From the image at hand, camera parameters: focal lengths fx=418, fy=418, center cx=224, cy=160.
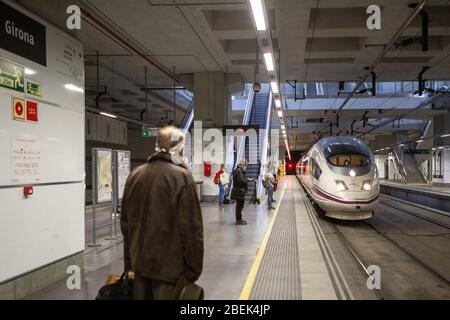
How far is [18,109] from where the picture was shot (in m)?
4.93

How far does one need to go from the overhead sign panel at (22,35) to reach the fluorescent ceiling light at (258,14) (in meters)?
3.06

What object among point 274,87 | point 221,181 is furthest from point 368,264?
point 221,181

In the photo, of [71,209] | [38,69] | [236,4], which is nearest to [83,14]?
[236,4]

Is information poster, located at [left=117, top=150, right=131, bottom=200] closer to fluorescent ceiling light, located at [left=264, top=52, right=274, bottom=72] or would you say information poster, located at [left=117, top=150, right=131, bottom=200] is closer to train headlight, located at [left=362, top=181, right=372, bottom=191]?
fluorescent ceiling light, located at [left=264, top=52, right=274, bottom=72]

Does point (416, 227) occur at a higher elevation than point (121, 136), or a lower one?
lower

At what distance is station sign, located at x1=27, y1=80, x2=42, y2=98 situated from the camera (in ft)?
17.0

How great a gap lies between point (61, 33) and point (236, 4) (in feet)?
15.0

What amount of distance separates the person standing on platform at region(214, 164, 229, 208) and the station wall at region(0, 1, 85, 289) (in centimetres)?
861

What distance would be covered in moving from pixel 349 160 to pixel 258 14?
601 cm

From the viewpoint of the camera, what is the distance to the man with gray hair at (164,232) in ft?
9.12

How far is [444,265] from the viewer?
7.05m

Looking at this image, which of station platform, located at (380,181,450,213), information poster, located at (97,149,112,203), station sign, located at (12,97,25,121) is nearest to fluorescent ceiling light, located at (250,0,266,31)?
station sign, located at (12,97,25,121)

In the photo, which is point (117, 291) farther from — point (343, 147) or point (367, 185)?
point (343, 147)
